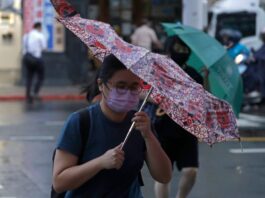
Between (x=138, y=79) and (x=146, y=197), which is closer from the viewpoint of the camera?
(x=138, y=79)

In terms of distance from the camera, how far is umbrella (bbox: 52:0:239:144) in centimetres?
354

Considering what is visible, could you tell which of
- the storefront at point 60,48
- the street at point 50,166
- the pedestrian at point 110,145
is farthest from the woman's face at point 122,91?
the storefront at point 60,48

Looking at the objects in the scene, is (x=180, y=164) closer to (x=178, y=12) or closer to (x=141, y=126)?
(x=141, y=126)

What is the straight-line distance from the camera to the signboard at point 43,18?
70.1ft

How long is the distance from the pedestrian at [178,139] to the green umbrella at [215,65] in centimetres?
24

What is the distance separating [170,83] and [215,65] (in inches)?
79.8

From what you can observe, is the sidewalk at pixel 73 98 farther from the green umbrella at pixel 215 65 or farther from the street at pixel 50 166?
the green umbrella at pixel 215 65

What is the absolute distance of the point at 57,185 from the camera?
3.81 m

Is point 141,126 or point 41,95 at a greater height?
point 141,126

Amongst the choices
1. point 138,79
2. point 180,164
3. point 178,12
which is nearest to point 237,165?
point 180,164

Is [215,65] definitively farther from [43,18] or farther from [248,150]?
[43,18]

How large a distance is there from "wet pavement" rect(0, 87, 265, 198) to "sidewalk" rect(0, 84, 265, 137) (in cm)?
2

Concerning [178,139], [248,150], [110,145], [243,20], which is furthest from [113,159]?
[243,20]

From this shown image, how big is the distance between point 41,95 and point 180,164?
12.8 m
